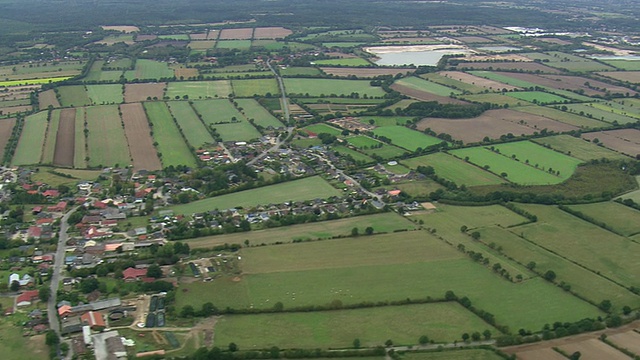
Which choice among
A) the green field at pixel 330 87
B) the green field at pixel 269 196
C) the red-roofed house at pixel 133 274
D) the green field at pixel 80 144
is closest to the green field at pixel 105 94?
the green field at pixel 80 144

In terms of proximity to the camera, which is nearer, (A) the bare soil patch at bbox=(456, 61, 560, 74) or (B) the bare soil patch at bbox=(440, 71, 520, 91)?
(B) the bare soil patch at bbox=(440, 71, 520, 91)

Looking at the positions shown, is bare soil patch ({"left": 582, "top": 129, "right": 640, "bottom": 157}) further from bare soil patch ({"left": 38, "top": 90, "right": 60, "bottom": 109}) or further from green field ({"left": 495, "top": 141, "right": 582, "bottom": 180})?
bare soil patch ({"left": 38, "top": 90, "right": 60, "bottom": 109})

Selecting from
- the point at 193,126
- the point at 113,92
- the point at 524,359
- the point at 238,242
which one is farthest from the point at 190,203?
the point at 113,92

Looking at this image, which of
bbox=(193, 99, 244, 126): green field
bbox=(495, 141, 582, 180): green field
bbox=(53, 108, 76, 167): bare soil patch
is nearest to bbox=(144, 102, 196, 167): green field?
bbox=(193, 99, 244, 126): green field

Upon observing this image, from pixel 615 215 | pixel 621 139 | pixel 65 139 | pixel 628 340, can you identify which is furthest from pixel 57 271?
pixel 621 139

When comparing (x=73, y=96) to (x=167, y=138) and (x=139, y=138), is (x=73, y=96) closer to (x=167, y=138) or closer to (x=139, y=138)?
(x=139, y=138)

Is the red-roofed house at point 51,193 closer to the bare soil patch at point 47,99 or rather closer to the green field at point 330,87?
the bare soil patch at point 47,99
